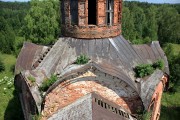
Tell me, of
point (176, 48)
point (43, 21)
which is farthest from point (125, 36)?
point (176, 48)

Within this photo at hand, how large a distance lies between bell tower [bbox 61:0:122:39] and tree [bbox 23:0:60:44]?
16.6 m

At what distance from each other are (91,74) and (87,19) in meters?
3.07

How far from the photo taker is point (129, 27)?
3588 cm

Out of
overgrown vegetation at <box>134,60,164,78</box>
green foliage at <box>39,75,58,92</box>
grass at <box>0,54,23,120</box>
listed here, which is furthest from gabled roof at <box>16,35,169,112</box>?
grass at <box>0,54,23,120</box>

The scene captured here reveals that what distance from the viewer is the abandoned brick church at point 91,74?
10695mm

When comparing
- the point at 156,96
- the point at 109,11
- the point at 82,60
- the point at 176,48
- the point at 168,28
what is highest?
the point at 109,11

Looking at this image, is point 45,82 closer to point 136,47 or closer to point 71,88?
point 71,88

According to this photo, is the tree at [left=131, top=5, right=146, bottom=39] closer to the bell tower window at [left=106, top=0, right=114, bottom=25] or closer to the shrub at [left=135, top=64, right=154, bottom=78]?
the bell tower window at [left=106, top=0, right=114, bottom=25]

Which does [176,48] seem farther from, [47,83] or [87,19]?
[47,83]

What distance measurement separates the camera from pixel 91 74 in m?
10.9

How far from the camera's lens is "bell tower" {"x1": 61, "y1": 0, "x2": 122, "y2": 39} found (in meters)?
12.4

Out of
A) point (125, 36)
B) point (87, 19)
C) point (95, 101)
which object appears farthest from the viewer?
point (125, 36)

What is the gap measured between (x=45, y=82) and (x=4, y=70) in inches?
1058

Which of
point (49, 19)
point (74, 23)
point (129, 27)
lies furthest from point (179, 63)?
point (74, 23)
